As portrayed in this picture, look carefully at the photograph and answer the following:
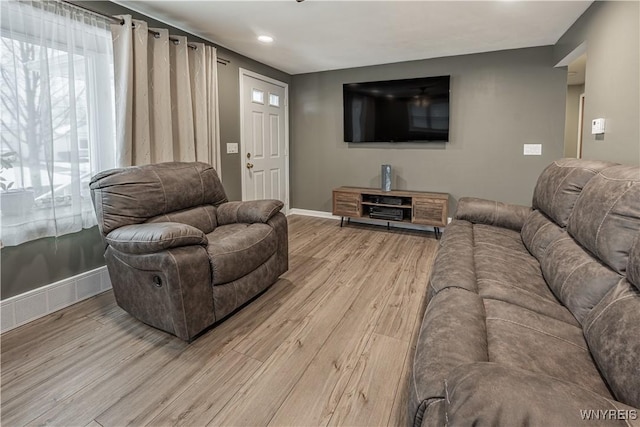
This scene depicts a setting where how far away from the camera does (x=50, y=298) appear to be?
2.38 m

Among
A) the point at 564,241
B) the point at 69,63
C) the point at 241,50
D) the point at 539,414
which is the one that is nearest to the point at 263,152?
the point at 241,50

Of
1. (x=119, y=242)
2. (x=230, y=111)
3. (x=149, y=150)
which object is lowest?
(x=119, y=242)

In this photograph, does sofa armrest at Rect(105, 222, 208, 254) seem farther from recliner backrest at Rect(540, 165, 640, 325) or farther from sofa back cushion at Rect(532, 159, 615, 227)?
sofa back cushion at Rect(532, 159, 615, 227)

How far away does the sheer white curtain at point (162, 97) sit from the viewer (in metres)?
2.67

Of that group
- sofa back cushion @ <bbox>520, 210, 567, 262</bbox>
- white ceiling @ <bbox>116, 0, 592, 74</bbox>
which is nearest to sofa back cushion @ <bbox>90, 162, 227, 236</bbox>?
white ceiling @ <bbox>116, 0, 592, 74</bbox>

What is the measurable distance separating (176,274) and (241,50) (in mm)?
3159

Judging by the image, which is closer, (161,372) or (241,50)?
(161,372)

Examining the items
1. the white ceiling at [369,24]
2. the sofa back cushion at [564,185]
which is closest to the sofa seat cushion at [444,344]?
the sofa back cushion at [564,185]

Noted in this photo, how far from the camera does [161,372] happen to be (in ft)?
5.74

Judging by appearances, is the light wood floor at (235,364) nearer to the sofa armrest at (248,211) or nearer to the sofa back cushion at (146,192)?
the sofa armrest at (248,211)

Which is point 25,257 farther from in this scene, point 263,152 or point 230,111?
point 263,152

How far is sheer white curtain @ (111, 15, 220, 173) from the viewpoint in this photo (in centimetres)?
267

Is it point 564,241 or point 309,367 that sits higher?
point 564,241

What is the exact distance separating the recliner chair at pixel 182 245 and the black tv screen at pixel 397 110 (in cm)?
258
